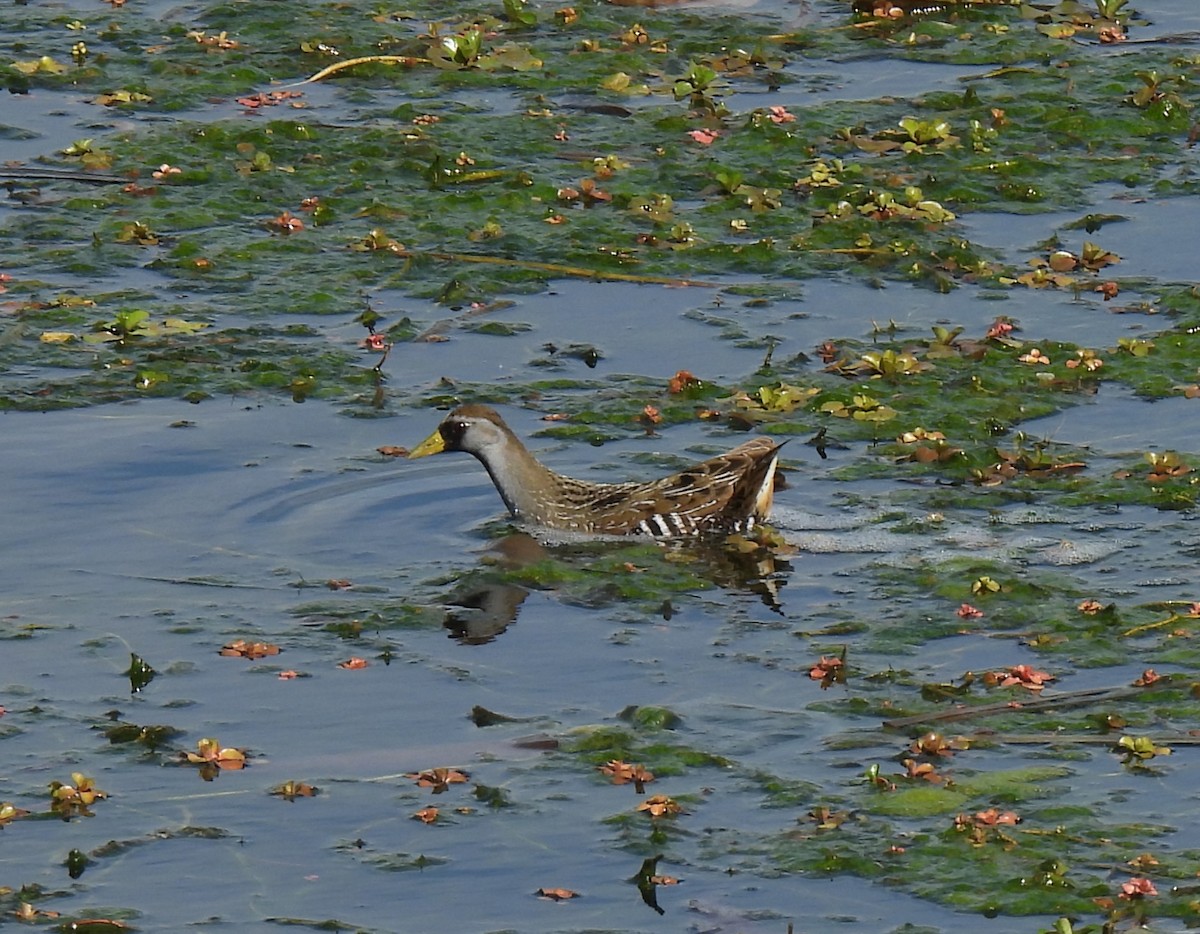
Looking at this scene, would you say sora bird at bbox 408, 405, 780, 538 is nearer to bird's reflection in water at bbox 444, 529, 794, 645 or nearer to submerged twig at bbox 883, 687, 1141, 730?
bird's reflection in water at bbox 444, 529, 794, 645

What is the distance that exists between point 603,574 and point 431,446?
1.20m

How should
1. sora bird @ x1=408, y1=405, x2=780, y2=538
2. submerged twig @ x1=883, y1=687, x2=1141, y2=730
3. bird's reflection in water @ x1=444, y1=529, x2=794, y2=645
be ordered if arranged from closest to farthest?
submerged twig @ x1=883, y1=687, x2=1141, y2=730
bird's reflection in water @ x1=444, y1=529, x2=794, y2=645
sora bird @ x1=408, y1=405, x2=780, y2=538

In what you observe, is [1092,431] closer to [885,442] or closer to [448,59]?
[885,442]

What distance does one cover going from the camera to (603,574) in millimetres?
10781

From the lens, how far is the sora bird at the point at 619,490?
11.0 meters

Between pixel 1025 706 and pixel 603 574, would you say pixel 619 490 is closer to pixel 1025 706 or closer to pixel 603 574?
pixel 603 574

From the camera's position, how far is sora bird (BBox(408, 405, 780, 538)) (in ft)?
36.0

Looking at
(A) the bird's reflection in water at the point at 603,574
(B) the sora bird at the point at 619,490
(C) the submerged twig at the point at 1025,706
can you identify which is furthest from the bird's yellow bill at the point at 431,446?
(C) the submerged twig at the point at 1025,706

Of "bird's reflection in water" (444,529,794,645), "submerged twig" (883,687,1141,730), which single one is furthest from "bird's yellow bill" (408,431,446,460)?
"submerged twig" (883,687,1141,730)

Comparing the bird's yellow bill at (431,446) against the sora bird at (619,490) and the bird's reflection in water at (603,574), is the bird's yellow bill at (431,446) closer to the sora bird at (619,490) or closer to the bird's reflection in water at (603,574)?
the sora bird at (619,490)

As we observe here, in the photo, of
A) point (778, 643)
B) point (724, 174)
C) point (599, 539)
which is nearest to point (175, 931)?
point (778, 643)

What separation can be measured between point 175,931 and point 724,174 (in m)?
8.57

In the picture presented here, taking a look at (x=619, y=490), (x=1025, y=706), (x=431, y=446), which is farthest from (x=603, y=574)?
(x=1025, y=706)

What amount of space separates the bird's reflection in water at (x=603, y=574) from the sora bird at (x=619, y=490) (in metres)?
0.11
